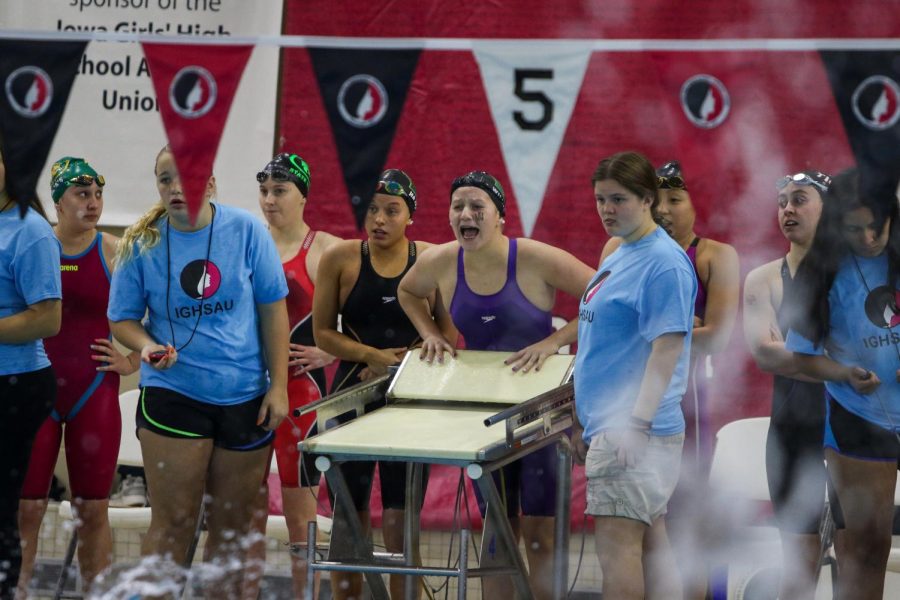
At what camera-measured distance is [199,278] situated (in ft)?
12.1

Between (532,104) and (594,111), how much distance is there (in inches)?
16.4

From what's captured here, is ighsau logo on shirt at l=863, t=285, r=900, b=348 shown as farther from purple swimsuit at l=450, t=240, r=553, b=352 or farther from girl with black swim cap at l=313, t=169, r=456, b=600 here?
girl with black swim cap at l=313, t=169, r=456, b=600

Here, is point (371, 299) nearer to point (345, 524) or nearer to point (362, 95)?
point (362, 95)

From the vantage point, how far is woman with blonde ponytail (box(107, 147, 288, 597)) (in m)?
3.63

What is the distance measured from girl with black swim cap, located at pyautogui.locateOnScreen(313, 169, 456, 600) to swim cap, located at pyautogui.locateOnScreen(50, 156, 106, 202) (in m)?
0.98

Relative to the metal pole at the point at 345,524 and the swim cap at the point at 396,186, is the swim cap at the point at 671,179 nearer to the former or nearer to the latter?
the swim cap at the point at 396,186

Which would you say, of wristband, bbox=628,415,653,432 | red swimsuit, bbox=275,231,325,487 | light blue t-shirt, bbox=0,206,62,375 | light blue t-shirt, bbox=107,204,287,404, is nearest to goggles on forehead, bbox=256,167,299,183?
red swimsuit, bbox=275,231,325,487

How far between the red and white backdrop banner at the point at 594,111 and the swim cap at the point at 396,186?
0.51 meters

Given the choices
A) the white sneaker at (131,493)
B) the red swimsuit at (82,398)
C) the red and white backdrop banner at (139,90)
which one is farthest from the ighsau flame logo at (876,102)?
the white sneaker at (131,493)

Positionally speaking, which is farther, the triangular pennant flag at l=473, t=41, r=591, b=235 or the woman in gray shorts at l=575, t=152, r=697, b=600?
the triangular pennant flag at l=473, t=41, r=591, b=235

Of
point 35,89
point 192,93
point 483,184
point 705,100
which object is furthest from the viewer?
point 705,100

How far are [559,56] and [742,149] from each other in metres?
1.04

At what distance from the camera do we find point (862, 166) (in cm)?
374

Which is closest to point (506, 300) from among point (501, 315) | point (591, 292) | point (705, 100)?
point (501, 315)
